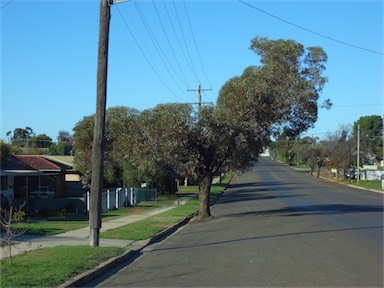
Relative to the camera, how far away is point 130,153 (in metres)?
22.3

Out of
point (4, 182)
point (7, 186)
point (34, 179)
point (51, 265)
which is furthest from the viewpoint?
point (34, 179)

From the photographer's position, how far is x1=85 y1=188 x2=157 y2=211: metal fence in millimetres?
28391

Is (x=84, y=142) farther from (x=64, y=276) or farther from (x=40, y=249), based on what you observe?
(x=64, y=276)

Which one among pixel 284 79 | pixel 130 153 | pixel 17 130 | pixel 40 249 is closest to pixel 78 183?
pixel 130 153

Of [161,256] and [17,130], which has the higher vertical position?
[17,130]

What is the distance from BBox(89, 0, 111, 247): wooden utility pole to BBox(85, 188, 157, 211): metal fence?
1313 centimetres

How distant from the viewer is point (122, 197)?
105 ft

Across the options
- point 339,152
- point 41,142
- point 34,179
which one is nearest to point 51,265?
point 34,179

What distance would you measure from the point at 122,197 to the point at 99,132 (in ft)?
65.9

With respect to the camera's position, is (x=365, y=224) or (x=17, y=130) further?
(x=17, y=130)

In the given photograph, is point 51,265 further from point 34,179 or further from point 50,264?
point 34,179

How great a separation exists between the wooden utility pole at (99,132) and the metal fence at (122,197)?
43.1 feet

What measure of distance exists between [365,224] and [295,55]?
8482mm

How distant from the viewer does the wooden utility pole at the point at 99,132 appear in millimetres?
12234
